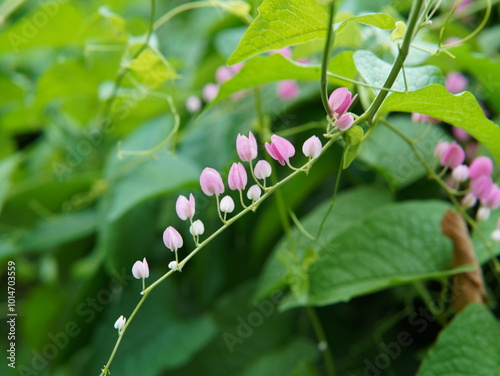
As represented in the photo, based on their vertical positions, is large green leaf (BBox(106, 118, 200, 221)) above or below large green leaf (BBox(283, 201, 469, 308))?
below

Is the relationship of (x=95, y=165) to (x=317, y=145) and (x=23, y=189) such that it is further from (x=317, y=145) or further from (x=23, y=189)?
(x=317, y=145)

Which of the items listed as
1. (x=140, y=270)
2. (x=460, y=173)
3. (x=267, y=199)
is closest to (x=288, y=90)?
(x=267, y=199)

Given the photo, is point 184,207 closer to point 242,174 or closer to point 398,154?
point 242,174

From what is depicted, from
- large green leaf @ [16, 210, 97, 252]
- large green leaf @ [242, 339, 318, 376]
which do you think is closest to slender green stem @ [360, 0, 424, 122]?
large green leaf @ [242, 339, 318, 376]

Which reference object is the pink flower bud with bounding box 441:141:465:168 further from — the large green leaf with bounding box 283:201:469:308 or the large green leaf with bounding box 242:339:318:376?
the large green leaf with bounding box 242:339:318:376

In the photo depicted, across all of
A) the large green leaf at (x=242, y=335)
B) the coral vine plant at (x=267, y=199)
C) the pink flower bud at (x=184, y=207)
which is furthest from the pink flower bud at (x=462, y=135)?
the pink flower bud at (x=184, y=207)

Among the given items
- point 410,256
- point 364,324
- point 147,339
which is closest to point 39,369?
point 147,339

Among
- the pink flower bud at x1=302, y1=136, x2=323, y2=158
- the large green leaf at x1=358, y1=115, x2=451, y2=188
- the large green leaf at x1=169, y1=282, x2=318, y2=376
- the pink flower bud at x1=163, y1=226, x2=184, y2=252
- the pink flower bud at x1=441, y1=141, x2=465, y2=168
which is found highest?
the pink flower bud at x1=302, y1=136, x2=323, y2=158
